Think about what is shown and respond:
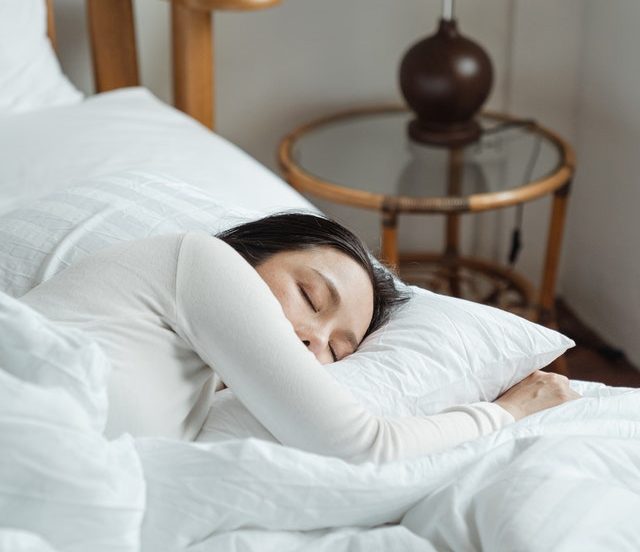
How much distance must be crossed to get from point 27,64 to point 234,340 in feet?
2.69

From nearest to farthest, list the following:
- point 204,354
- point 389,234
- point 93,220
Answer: point 204,354 < point 93,220 < point 389,234

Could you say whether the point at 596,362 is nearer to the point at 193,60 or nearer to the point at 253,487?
the point at 193,60

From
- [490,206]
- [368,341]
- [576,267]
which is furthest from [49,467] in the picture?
[576,267]

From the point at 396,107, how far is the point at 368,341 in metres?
1.03

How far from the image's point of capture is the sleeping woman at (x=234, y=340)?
31.1 inches

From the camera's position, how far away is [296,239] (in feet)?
3.12

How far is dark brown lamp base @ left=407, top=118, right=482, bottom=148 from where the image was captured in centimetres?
171

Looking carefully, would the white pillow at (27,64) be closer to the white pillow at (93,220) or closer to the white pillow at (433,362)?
the white pillow at (93,220)

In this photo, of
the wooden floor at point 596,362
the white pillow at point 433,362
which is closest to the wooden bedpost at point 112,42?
the white pillow at point 433,362

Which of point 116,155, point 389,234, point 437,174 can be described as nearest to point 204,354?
point 116,155

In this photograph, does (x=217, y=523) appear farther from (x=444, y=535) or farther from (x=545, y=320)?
(x=545, y=320)

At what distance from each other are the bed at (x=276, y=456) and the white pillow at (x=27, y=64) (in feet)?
1.11

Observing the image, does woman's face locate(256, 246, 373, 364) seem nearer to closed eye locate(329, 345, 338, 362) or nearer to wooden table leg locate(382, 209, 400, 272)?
closed eye locate(329, 345, 338, 362)

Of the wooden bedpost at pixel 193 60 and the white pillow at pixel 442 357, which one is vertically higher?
the wooden bedpost at pixel 193 60
